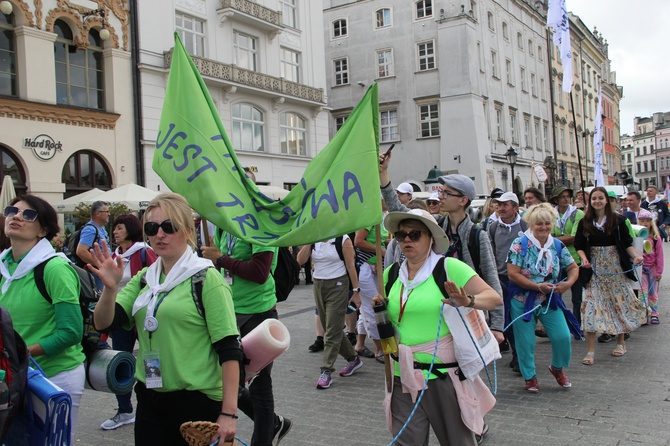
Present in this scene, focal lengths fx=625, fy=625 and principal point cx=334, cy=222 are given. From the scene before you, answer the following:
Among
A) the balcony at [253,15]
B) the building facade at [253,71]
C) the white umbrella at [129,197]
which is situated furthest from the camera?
the balcony at [253,15]

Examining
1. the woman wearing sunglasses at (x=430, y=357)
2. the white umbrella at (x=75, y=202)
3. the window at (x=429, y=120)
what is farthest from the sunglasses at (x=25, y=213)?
the window at (x=429, y=120)

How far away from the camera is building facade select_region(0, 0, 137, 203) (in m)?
18.9

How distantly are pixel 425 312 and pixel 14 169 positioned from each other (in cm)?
1871

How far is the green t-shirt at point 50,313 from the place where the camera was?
10.5 feet

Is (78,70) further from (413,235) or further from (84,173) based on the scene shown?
(413,235)

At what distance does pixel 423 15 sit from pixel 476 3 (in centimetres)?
345

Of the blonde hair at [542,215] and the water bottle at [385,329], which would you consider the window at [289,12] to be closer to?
the blonde hair at [542,215]

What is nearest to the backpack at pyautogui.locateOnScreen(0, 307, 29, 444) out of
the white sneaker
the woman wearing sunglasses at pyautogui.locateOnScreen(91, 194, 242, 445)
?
the woman wearing sunglasses at pyautogui.locateOnScreen(91, 194, 242, 445)

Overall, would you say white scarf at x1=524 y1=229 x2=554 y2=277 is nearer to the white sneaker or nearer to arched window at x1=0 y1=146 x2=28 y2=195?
the white sneaker

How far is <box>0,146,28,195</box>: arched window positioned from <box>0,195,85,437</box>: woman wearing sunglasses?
17.2 metres

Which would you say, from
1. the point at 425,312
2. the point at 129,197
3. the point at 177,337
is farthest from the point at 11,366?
the point at 129,197

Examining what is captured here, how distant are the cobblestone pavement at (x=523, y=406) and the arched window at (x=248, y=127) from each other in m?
19.9

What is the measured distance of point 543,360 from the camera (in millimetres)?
6930

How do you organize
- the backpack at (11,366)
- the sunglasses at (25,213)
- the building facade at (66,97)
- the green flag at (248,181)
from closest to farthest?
the backpack at (11,366), the sunglasses at (25,213), the green flag at (248,181), the building facade at (66,97)
